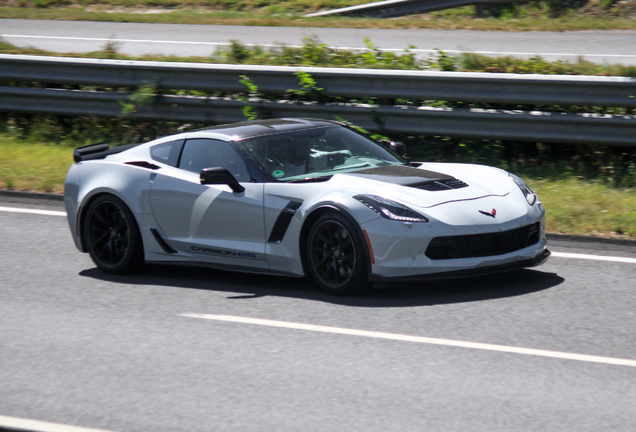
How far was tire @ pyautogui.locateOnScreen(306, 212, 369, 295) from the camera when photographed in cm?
611

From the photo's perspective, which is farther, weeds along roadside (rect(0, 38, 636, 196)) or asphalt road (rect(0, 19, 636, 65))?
asphalt road (rect(0, 19, 636, 65))

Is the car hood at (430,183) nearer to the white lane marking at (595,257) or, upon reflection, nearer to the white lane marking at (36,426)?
the white lane marking at (595,257)

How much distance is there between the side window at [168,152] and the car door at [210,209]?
62mm

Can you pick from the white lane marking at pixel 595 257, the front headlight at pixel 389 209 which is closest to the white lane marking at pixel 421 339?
the front headlight at pixel 389 209

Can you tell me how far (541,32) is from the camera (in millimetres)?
18109

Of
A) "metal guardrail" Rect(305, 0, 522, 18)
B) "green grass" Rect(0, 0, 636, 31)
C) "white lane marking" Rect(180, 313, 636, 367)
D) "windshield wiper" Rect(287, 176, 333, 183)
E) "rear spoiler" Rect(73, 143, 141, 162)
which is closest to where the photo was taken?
"white lane marking" Rect(180, 313, 636, 367)

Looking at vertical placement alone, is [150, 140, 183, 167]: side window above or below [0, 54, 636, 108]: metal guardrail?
below

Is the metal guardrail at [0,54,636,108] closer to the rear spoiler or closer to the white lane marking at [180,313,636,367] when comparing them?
the rear spoiler

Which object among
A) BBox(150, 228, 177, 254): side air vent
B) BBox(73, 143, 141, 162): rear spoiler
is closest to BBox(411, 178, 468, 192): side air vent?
BBox(150, 228, 177, 254): side air vent

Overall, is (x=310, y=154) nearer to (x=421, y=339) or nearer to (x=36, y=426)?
(x=421, y=339)

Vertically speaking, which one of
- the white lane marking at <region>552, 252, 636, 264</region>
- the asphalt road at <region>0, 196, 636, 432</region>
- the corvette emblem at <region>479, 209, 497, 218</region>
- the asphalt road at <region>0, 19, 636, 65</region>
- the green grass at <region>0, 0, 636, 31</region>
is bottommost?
the white lane marking at <region>552, 252, 636, 264</region>

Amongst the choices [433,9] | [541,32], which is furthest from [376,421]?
[433,9]

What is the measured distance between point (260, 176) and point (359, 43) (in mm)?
11056

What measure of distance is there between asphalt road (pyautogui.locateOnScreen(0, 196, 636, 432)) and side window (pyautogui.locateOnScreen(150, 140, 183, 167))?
0.97 metres
